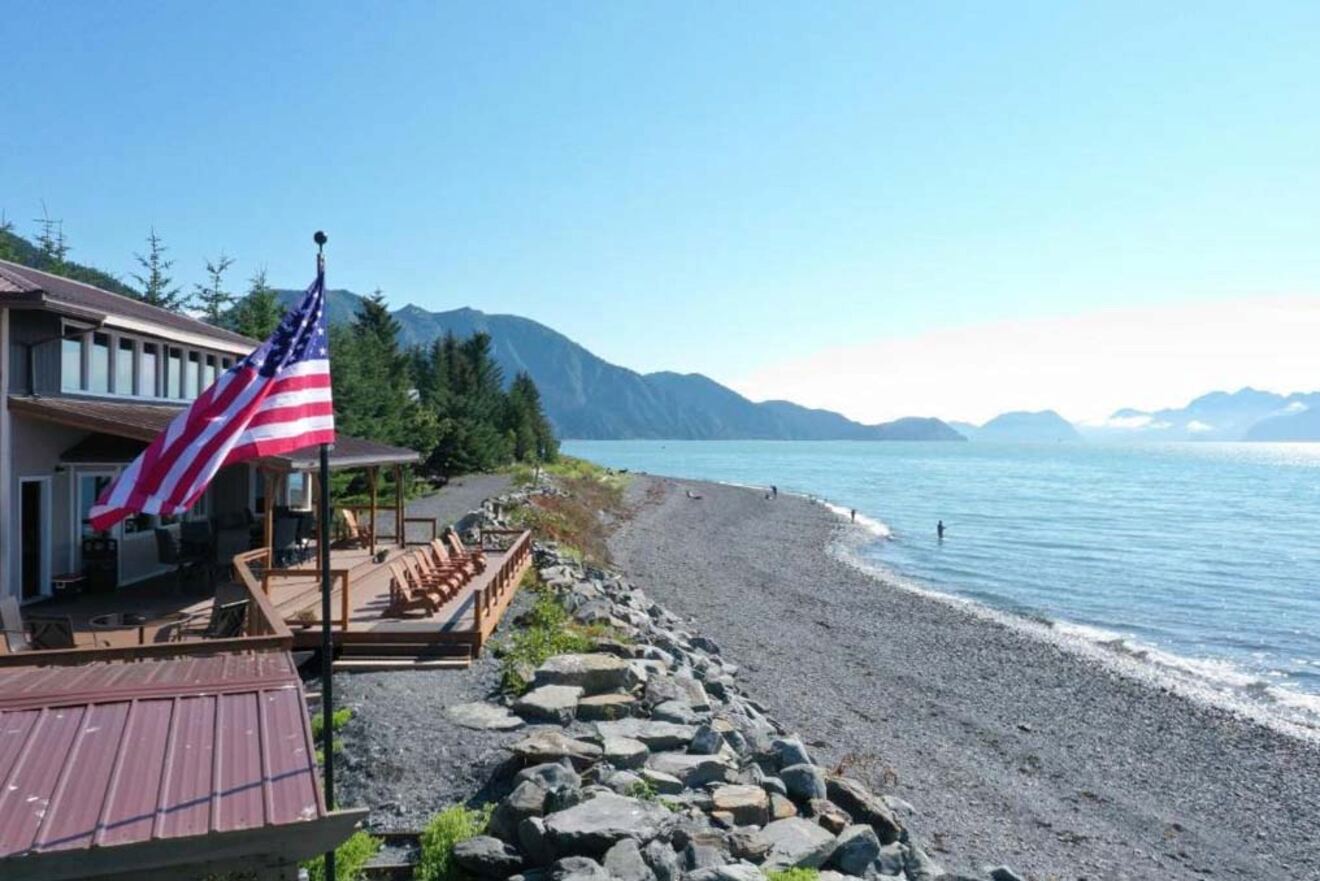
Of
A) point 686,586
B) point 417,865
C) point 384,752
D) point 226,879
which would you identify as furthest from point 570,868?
point 686,586

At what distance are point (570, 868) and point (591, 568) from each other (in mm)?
17392

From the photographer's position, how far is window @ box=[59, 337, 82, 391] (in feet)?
51.3

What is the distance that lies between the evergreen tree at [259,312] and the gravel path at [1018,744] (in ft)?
58.1

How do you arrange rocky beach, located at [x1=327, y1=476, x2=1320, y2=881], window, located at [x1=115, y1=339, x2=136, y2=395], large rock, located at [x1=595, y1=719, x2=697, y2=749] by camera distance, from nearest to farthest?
rocky beach, located at [x1=327, y1=476, x2=1320, y2=881], large rock, located at [x1=595, y1=719, x2=697, y2=749], window, located at [x1=115, y1=339, x2=136, y2=395]

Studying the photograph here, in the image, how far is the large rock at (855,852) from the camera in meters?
7.93

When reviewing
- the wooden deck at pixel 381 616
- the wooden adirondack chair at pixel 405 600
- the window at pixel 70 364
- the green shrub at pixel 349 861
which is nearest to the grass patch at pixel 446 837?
the green shrub at pixel 349 861

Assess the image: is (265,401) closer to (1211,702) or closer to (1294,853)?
(1294,853)

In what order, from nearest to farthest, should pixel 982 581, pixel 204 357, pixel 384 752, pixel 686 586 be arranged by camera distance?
pixel 384 752 → pixel 204 357 → pixel 686 586 → pixel 982 581

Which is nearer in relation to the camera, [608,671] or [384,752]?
[384,752]

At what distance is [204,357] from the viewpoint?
21.9 meters

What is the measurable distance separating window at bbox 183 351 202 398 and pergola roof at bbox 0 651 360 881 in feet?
56.2

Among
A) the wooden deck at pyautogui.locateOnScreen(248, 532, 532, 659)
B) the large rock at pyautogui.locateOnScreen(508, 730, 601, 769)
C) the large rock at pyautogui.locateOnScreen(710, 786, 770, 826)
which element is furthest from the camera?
the wooden deck at pyautogui.locateOnScreen(248, 532, 532, 659)

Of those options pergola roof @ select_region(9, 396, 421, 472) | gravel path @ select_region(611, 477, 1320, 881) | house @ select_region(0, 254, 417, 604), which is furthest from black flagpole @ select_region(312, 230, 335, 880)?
house @ select_region(0, 254, 417, 604)

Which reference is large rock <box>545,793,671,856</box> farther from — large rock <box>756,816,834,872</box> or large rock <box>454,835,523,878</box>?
large rock <box>756,816,834,872</box>
